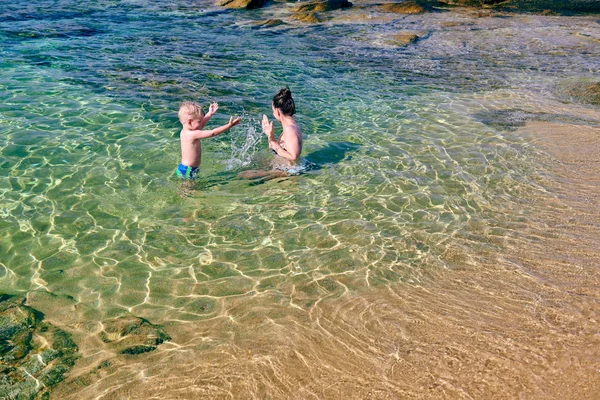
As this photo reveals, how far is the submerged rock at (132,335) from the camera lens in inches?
164

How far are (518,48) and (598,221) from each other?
35.9ft

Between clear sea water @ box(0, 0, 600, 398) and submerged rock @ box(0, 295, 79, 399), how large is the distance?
0.64 ft

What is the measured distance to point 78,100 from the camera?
31.9ft

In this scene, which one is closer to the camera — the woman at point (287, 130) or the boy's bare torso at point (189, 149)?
the boy's bare torso at point (189, 149)

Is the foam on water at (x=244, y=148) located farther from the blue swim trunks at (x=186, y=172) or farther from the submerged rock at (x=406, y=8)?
the submerged rock at (x=406, y=8)

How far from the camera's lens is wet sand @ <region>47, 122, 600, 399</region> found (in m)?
3.74

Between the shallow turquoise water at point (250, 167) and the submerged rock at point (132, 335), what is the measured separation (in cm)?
14

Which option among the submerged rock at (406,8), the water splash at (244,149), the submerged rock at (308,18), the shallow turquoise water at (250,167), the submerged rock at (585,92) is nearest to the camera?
the shallow turquoise water at (250,167)

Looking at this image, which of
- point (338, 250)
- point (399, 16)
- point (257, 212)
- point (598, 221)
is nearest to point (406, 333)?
point (338, 250)

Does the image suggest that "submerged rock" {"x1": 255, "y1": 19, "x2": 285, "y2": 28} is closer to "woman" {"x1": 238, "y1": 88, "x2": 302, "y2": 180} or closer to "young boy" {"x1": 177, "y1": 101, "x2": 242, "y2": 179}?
"woman" {"x1": 238, "y1": 88, "x2": 302, "y2": 180}

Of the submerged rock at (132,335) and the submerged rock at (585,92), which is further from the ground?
the submerged rock at (585,92)

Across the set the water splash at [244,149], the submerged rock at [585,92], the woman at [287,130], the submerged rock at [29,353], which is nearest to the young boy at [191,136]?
the water splash at [244,149]

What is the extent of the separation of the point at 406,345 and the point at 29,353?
2.87 meters

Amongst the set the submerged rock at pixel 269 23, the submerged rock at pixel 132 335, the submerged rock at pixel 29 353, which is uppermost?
the submerged rock at pixel 269 23
